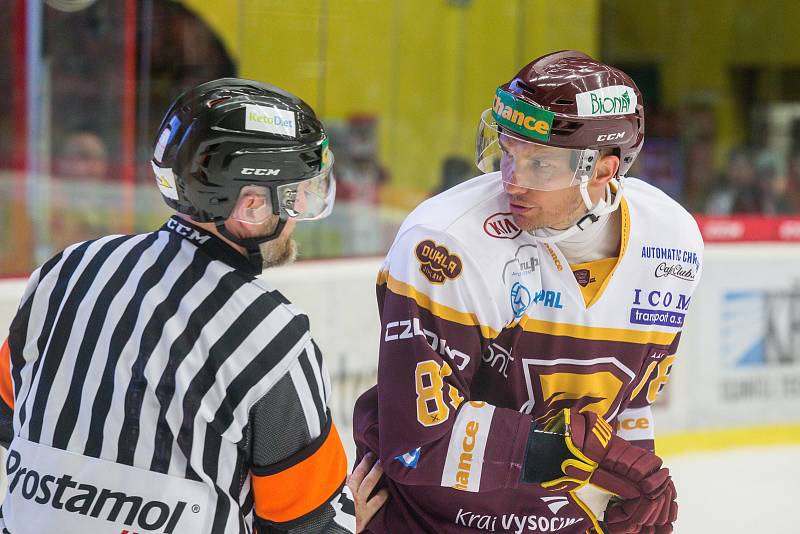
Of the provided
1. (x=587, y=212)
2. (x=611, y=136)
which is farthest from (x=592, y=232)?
(x=611, y=136)

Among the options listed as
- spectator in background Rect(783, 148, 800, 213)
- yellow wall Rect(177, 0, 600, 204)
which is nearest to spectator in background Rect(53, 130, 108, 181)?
yellow wall Rect(177, 0, 600, 204)

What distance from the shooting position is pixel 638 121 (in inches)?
63.9

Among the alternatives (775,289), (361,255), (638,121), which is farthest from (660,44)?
(638,121)

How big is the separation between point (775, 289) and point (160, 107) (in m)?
2.67

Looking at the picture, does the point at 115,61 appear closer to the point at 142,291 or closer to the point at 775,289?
the point at 775,289

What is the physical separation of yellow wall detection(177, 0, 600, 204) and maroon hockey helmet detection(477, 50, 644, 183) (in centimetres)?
332

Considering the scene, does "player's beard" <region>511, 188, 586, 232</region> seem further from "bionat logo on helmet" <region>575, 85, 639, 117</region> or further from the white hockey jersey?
"bionat logo on helmet" <region>575, 85, 639, 117</region>

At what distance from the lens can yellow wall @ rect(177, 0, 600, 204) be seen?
4.90 m

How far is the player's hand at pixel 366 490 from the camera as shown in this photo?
5.43 ft

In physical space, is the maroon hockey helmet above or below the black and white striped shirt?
above

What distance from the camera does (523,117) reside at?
1.54m

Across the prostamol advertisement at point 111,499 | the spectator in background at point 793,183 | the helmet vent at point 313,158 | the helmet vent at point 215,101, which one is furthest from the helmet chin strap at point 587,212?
the spectator in background at point 793,183

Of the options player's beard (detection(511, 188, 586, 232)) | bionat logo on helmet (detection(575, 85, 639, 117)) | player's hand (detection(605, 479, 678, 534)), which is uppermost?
bionat logo on helmet (detection(575, 85, 639, 117))

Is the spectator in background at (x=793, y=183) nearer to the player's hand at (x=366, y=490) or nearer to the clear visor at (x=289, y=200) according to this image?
the player's hand at (x=366, y=490)
